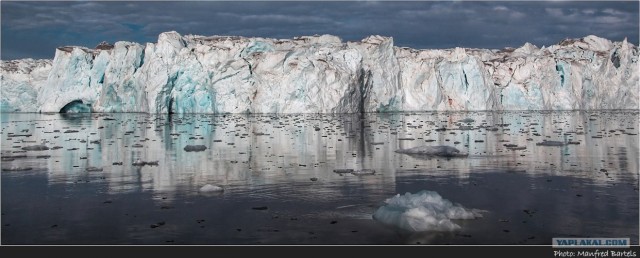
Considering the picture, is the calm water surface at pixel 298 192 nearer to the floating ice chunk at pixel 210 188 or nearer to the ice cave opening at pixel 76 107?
the floating ice chunk at pixel 210 188

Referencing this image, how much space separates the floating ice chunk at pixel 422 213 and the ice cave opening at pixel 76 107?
56.4 m

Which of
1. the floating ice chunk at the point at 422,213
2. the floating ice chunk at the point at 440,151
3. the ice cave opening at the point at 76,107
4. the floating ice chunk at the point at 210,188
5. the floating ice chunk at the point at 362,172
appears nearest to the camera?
the floating ice chunk at the point at 422,213

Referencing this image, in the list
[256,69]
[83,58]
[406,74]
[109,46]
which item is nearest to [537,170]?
[256,69]

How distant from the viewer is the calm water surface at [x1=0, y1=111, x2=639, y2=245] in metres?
8.68

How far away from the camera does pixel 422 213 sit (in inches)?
358

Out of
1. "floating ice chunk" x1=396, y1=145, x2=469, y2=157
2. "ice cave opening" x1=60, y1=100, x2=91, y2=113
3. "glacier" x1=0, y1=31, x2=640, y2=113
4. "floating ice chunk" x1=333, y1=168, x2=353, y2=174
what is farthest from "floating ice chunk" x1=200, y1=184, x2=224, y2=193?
"ice cave opening" x1=60, y1=100, x2=91, y2=113

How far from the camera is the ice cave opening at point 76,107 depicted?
199ft

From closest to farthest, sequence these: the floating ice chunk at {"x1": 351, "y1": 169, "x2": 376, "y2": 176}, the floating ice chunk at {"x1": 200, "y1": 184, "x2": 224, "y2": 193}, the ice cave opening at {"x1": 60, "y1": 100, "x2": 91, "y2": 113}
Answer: the floating ice chunk at {"x1": 200, "y1": 184, "x2": 224, "y2": 193} < the floating ice chunk at {"x1": 351, "y1": 169, "x2": 376, "y2": 176} < the ice cave opening at {"x1": 60, "y1": 100, "x2": 91, "y2": 113}

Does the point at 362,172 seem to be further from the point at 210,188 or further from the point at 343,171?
the point at 210,188

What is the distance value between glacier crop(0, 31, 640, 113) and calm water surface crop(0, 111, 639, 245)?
101 ft

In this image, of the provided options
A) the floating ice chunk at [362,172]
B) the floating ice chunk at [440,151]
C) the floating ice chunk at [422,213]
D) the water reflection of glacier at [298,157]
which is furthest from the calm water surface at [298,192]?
the floating ice chunk at [440,151]

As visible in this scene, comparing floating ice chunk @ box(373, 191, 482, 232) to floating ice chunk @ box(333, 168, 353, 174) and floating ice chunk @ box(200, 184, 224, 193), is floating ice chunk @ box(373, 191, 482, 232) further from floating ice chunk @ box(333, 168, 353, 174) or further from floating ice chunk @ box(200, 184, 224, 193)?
floating ice chunk @ box(333, 168, 353, 174)

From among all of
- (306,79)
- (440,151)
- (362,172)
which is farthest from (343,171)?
(306,79)

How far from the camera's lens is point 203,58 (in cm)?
5503
